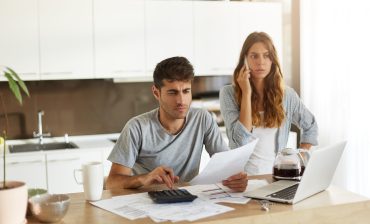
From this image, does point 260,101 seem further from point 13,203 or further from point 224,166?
point 13,203

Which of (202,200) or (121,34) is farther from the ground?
(121,34)

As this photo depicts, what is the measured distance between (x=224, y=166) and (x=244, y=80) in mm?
760

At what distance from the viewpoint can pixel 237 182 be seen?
74.6 inches

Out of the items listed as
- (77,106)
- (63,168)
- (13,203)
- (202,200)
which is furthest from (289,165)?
(77,106)

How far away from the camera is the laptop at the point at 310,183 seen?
1.68 m

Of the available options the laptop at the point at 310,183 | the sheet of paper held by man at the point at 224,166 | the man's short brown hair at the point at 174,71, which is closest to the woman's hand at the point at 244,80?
the man's short brown hair at the point at 174,71

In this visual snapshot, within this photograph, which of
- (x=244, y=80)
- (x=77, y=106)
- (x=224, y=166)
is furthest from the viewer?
(x=77, y=106)

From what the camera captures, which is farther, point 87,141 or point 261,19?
point 261,19

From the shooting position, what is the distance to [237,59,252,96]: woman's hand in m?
2.57

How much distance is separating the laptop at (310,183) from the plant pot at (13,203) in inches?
32.4

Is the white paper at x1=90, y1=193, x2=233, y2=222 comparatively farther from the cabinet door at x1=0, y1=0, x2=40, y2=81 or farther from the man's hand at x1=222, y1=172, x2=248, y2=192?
the cabinet door at x1=0, y1=0, x2=40, y2=81

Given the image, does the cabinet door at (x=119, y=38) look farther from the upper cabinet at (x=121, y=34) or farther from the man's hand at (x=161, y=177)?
the man's hand at (x=161, y=177)

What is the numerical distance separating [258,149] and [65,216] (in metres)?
1.35

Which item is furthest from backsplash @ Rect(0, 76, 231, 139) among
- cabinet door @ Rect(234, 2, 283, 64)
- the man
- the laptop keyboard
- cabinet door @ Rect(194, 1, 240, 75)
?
the laptop keyboard
